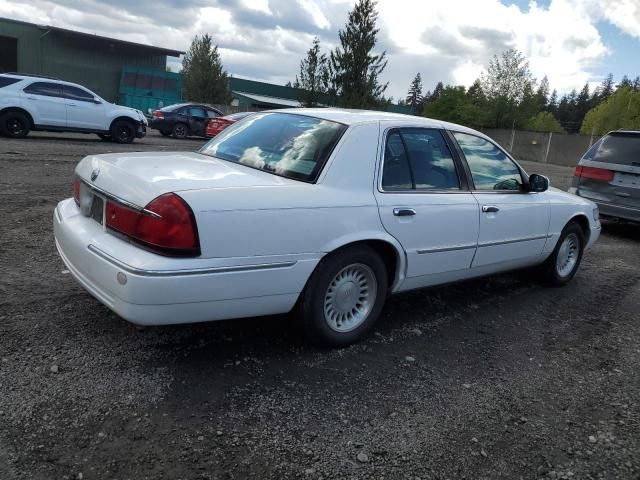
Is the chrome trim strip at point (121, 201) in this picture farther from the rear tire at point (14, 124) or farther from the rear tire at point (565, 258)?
the rear tire at point (14, 124)

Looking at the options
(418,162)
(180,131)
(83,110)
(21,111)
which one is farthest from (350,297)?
(180,131)

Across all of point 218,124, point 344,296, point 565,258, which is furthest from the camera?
point 218,124

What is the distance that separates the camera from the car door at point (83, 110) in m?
14.2

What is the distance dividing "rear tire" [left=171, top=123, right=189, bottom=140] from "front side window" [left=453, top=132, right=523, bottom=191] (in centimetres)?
1726

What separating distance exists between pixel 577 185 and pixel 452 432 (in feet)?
23.5

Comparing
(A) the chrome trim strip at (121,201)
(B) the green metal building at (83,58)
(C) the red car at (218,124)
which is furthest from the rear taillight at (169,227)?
(B) the green metal building at (83,58)

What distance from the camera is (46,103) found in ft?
45.3

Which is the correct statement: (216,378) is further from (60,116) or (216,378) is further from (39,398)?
(60,116)

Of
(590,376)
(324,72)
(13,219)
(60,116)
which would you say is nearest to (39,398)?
(590,376)

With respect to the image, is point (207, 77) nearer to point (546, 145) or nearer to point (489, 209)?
point (546, 145)

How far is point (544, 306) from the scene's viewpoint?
16.2 feet

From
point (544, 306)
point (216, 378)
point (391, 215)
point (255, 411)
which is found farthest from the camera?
point (544, 306)

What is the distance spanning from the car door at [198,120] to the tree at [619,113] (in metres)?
40.3

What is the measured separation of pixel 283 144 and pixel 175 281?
1.37 meters
